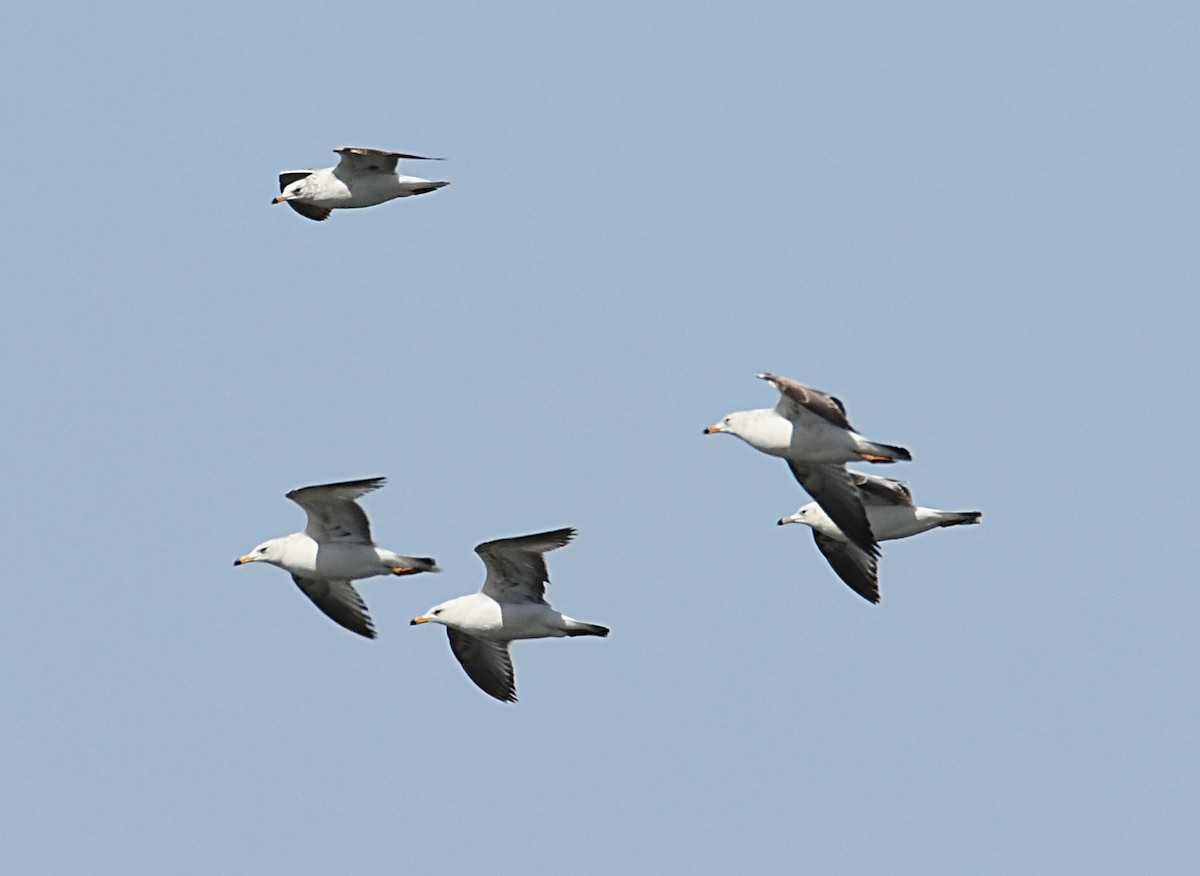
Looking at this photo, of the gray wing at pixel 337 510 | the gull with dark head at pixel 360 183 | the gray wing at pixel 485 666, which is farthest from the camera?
the gull with dark head at pixel 360 183

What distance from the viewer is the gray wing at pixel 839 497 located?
84.1 feet

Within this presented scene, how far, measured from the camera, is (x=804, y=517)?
93.7 feet

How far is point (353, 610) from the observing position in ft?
92.1

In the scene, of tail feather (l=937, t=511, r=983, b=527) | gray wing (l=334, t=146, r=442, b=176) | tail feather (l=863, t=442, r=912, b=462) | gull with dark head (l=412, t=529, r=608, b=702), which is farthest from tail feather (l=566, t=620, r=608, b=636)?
gray wing (l=334, t=146, r=442, b=176)

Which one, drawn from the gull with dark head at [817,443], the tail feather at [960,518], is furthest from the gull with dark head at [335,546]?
the tail feather at [960,518]

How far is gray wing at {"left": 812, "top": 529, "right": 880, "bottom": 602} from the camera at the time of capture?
28.3 meters

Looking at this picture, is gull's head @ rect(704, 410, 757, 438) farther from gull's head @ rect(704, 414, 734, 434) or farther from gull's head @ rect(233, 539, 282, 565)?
gull's head @ rect(233, 539, 282, 565)

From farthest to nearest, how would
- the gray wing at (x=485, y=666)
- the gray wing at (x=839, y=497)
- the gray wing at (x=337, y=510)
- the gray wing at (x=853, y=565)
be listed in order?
the gray wing at (x=853, y=565) < the gray wing at (x=485, y=666) < the gray wing at (x=839, y=497) < the gray wing at (x=337, y=510)

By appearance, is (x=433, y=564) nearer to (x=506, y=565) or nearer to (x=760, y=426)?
(x=506, y=565)

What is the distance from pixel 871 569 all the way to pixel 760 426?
3.77 m

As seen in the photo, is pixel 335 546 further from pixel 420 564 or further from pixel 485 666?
pixel 485 666

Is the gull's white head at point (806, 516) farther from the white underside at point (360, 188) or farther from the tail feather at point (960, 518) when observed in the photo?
the white underside at point (360, 188)

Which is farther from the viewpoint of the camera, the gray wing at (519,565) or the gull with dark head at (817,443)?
the gull with dark head at (817,443)

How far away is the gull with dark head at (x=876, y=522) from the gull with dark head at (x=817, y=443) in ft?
4.96
